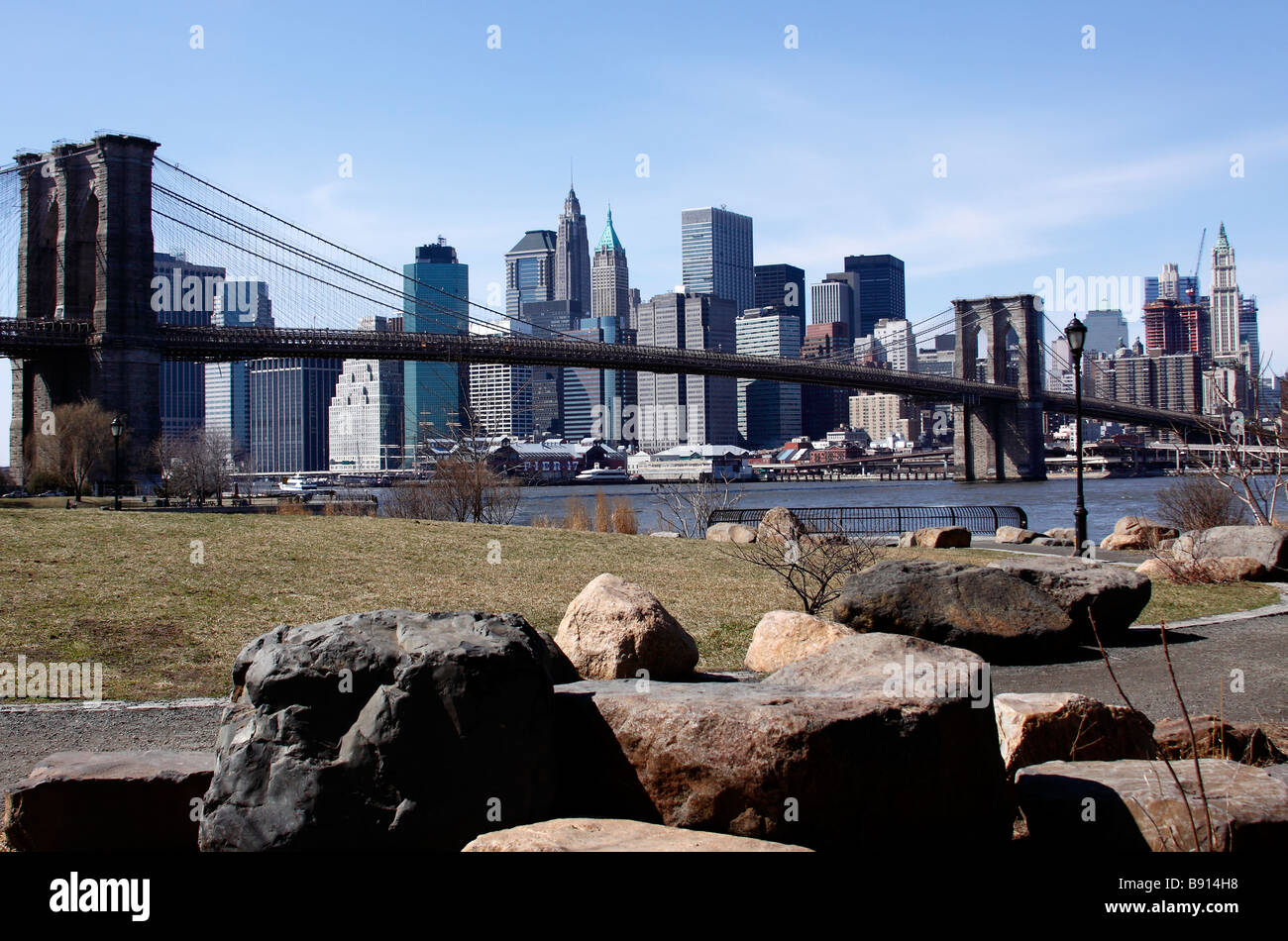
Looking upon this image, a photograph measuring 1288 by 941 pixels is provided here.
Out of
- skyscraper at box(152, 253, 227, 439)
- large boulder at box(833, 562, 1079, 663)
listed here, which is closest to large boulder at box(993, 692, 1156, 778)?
large boulder at box(833, 562, 1079, 663)

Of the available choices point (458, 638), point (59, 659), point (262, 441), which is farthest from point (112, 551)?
point (262, 441)

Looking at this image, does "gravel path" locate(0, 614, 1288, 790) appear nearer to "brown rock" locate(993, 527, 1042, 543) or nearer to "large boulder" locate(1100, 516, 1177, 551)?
"large boulder" locate(1100, 516, 1177, 551)

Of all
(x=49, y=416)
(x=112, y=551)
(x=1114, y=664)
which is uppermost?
(x=49, y=416)

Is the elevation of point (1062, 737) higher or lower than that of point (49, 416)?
lower

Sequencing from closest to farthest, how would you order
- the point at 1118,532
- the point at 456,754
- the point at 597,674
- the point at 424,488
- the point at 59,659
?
the point at 456,754 < the point at 597,674 < the point at 59,659 < the point at 1118,532 < the point at 424,488

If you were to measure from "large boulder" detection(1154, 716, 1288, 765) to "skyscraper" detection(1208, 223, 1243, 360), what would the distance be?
19319cm

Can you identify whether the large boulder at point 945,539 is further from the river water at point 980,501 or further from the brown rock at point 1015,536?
the river water at point 980,501

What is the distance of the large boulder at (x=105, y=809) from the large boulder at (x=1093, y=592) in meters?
7.58

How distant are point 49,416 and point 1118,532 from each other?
38.8m

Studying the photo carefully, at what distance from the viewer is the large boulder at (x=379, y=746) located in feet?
13.6

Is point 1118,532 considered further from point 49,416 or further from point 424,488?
point 49,416

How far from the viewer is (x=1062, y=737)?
Result: 5586 mm

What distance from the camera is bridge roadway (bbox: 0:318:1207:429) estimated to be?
1710 inches

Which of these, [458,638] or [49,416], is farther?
[49,416]
